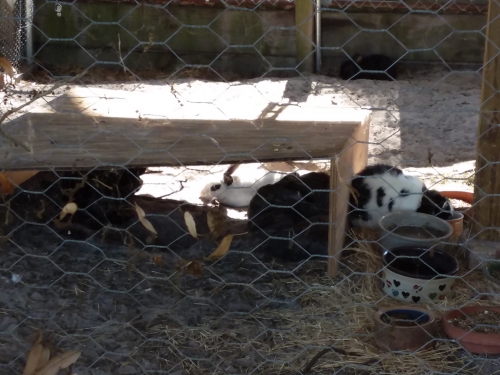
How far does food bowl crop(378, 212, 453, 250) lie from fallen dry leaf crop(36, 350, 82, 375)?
1.14 metres

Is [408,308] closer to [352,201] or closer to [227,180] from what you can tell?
[352,201]

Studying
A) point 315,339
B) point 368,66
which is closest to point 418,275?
point 315,339

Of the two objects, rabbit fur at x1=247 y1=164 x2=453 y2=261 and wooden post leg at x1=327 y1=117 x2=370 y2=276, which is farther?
rabbit fur at x1=247 y1=164 x2=453 y2=261

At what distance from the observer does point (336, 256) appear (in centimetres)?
218

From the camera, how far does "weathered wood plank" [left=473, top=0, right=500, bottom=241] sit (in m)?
2.01

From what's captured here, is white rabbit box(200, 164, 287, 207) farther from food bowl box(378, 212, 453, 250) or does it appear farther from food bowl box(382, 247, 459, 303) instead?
food bowl box(382, 247, 459, 303)

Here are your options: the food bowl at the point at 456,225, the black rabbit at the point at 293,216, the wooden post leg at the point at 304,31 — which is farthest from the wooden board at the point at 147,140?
the wooden post leg at the point at 304,31

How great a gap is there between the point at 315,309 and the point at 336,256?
0.81 ft

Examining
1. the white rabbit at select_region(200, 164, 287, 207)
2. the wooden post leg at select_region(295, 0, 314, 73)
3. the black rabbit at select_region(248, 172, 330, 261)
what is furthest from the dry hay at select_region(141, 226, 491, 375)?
the wooden post leg at select_region(295, 0, 314, 73)

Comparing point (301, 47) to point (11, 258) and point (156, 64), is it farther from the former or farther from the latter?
point (11, 258)

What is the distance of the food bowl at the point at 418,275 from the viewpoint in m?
1.98

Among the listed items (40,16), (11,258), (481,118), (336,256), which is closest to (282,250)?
(336,256)

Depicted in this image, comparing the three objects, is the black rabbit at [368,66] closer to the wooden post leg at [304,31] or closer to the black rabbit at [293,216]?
the wooden post leg at [304,31]

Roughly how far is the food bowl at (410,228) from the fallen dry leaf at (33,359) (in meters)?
1.22
